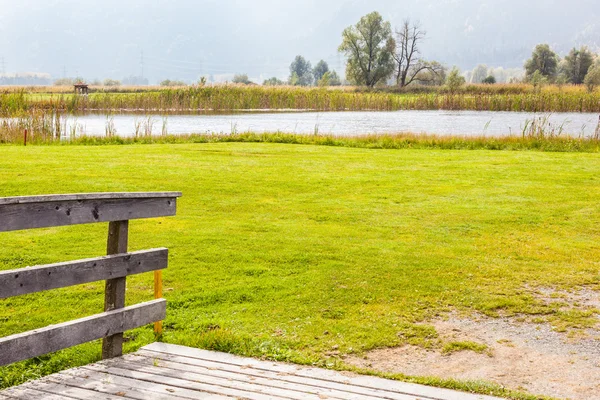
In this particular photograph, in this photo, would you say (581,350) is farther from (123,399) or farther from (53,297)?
(53,297)

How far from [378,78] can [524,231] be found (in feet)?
296

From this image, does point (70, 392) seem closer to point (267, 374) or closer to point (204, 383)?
point (204, 383)

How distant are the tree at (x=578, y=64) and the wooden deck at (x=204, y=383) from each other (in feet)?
345

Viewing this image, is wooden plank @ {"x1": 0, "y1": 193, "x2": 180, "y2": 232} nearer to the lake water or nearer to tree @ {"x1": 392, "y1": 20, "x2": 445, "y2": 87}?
the lake water

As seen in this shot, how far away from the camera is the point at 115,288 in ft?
19.5

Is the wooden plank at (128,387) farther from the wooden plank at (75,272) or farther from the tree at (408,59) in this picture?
the tree at (408,59)

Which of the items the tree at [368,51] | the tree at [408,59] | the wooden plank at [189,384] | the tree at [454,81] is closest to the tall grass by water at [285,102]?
the tree at [454,81]

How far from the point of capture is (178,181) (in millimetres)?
17016

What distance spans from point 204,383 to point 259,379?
0.48 m

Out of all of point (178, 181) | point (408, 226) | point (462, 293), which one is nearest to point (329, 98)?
point (178, 181)

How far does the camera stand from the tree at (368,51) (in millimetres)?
99688

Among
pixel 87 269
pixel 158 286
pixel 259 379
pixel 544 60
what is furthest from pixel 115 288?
pixel 544 60

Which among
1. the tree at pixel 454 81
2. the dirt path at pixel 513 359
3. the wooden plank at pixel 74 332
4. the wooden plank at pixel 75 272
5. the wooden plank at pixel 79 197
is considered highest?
the tree at pixel 454 81

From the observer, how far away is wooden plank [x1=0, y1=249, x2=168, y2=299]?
4.99 metres
